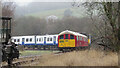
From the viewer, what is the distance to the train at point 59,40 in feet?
71.9

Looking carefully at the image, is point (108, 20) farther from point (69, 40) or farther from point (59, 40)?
point (59, 40)

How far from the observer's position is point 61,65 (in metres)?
8.74

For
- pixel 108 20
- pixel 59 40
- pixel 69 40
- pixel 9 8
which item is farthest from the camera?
pixel 9 8

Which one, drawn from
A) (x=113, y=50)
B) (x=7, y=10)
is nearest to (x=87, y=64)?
(x=113, y=50)

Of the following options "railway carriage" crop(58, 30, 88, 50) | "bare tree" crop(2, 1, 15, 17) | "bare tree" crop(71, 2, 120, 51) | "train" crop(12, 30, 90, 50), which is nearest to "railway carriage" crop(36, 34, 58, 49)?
"train" crop(12, 30, 90, 50)

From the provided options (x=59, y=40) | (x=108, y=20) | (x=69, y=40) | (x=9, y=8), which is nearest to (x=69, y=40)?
(x=69, y=40)

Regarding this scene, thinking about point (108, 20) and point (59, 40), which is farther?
point (59, 40)

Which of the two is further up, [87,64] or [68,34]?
[68,34]

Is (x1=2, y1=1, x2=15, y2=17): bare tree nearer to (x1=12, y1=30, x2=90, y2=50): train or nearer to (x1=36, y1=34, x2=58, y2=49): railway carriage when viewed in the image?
(x1=12, y1=30, x2=90, y2=50): train

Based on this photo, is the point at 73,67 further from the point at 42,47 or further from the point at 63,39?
the point at 42,47

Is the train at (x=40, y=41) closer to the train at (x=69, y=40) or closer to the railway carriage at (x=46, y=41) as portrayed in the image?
the railway carriage at (x=46, y=41)

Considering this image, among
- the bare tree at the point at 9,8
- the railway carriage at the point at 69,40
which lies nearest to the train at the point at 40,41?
the bare tree at the point at 9,8

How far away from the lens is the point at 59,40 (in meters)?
22.8

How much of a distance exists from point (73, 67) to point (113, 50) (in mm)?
3806
